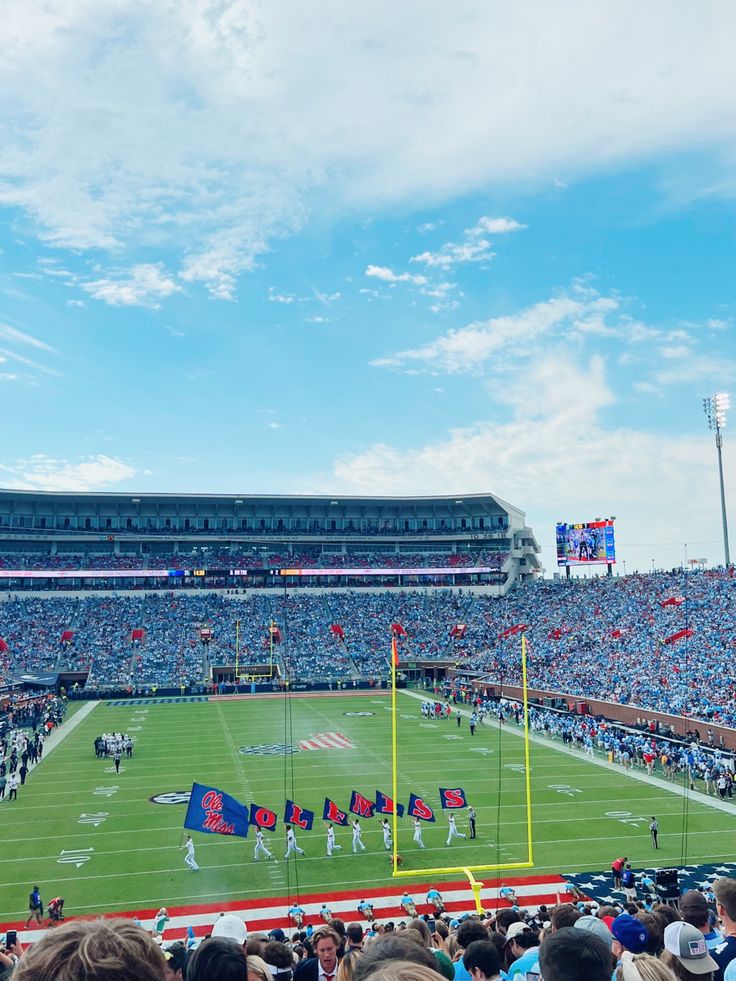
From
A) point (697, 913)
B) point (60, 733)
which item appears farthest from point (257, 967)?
point (60, 733)

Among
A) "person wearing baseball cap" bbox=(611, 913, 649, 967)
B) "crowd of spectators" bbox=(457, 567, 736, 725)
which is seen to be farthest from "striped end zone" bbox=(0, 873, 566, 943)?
"crowd of spectators" bbox=(457, 567, 736, 725)

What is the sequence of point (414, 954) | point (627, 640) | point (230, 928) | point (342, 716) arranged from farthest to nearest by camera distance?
point (627, 640) < point (342, 716) < point (230, 928) < point (414, 954)

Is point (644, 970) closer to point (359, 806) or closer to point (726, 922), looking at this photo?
point (726, 922)

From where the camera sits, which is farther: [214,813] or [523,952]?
[214,813]

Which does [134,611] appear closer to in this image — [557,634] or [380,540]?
[380,540]

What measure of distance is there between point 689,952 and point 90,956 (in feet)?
11.5

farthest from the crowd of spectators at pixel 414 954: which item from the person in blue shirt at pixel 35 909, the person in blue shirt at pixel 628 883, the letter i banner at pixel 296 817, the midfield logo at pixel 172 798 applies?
the midfield logo at pixel 172 798

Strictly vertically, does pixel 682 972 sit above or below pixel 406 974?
below

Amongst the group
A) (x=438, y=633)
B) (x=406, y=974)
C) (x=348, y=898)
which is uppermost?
(x=406, y=974)

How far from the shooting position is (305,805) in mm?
23547

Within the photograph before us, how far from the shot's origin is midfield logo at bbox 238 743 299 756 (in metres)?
31.3

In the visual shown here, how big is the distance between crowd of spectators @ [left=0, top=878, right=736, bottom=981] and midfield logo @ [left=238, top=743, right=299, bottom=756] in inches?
970

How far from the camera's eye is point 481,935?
609 cm

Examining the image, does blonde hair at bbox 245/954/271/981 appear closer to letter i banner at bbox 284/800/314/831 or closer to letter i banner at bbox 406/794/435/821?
letter i banner at bbox 284/800/314/831
